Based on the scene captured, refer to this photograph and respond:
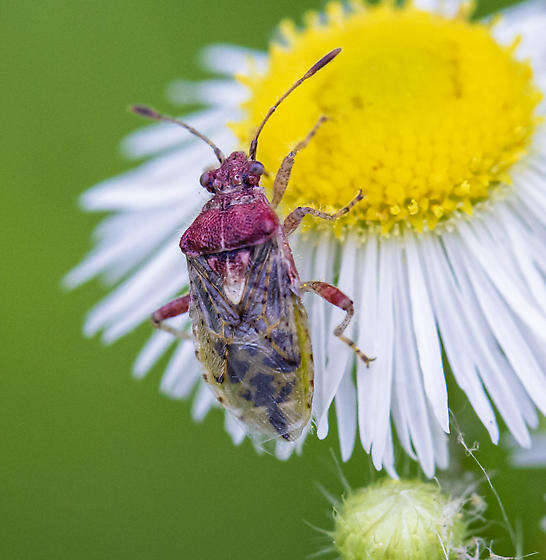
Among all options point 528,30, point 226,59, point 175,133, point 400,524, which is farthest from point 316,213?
point 226,59

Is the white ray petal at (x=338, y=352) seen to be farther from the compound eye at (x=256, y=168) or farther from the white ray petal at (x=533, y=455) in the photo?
the white ray petal at (x=533, y=455)

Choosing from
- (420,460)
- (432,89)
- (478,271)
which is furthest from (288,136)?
(420,460)

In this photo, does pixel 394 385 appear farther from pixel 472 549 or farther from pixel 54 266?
pixel 54 266

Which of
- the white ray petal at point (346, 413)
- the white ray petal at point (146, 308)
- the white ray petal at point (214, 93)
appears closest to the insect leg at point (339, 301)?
the white ray petal at point (346, 413)

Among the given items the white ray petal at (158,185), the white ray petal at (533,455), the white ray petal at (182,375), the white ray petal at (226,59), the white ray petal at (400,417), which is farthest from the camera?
the white ray petal at (226,59)

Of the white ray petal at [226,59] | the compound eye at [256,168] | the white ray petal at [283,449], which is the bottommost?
the white ray petal at [283,449]

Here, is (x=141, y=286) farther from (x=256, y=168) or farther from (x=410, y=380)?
(x=410, y=380)

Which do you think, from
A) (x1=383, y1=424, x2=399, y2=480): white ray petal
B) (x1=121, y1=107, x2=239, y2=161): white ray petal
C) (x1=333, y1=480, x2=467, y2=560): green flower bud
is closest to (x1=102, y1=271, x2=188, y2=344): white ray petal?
(x1=121, y1=107, x2=239, y2=161): white ray petal
